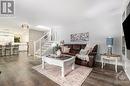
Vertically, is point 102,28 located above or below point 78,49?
above

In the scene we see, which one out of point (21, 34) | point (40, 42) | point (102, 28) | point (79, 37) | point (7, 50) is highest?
point (21, 34)

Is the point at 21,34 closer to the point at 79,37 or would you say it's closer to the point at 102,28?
the point at 79,37

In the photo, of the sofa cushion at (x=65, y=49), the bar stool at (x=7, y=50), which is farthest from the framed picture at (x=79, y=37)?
the bar stool at (x=7, y=50)

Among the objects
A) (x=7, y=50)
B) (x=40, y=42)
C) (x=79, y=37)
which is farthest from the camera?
(x=7, y=50)

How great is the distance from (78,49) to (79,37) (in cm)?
88

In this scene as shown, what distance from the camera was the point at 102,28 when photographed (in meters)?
4.70

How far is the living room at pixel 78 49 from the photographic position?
2773 mm

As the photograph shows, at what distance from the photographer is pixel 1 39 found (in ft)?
28.7

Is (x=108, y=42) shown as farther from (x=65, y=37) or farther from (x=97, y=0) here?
(x=65, y=37)

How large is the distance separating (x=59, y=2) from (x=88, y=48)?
2.53m

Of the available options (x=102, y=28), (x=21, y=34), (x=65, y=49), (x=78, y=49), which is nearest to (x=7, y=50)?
(x=21, y=34)

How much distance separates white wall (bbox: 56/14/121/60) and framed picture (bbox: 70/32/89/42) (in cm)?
19

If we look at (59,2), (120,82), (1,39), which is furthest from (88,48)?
(1,39)

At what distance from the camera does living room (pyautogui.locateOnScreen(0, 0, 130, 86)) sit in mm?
2773
